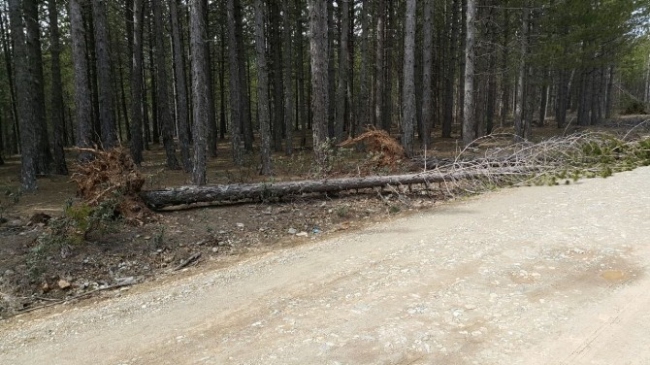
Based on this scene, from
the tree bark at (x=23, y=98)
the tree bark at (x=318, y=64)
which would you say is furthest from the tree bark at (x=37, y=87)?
the tree bark at (x=318, y=64)

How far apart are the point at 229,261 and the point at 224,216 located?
5.81 ft

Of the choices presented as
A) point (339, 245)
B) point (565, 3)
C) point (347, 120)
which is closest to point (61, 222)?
point (339, 245)

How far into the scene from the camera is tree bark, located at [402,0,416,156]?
13719 millimetres

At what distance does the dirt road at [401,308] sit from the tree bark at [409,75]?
8105 millimetres

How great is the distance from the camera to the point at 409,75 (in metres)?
13.9

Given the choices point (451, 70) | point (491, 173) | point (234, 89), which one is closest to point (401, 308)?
point (491, 173)

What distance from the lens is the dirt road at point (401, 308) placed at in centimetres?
336

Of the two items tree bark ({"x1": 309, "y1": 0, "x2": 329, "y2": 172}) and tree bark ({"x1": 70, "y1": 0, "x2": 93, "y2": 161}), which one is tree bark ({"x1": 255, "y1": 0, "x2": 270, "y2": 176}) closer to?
tree bark ({"x1": 309, "y1": 0, "x2": 329, "y2": 172})

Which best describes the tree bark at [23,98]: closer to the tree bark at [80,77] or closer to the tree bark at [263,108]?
the tree bark at [80,77]

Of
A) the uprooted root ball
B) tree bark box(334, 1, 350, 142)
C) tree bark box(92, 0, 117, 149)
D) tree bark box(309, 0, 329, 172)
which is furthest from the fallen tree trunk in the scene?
tree bark box(334, 1, 350, 142)

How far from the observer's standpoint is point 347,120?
30.3m

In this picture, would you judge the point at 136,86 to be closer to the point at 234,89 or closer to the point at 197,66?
the point at 234,89

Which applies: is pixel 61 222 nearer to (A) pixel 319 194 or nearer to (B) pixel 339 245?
(B) pixel 339 245

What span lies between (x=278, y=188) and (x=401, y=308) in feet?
17.3
